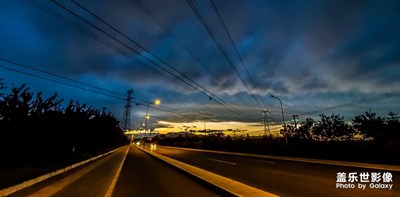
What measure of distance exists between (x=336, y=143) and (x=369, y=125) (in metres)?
57.6

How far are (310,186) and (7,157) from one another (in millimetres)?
18667

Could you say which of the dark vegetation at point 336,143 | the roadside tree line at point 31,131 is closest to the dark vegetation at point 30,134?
the roadside tree line at point 31,131

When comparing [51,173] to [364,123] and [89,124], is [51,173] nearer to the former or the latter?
[89,124]

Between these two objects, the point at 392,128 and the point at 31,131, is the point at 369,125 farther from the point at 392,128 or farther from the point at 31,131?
the point at 31,131

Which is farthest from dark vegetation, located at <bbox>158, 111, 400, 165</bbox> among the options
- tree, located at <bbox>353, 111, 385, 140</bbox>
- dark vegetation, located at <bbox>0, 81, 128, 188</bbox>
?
dark vegetation, located at <bbox>0, 81, 128, 188</bbox>

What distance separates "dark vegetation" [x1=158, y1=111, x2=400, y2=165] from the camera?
72.1ft

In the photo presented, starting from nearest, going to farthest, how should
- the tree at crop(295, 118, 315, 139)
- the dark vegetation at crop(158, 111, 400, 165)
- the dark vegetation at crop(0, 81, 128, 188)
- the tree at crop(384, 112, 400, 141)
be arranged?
the dark vegetation at crop(0, 81, 128, 188) → the dark vegetation at crop(158, 111, 400, 165) → the tree at crop(384, 112, 400, 141) → the tree at crop(295, 118, 315, 139)

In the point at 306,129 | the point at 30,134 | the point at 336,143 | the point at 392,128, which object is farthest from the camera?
the point at 306,129

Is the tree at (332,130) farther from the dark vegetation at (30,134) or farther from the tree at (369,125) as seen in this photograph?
the dark vegetation at (30,134)

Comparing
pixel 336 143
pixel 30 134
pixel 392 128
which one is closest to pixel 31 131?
pixel 30 134

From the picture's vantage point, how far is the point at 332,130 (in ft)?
281

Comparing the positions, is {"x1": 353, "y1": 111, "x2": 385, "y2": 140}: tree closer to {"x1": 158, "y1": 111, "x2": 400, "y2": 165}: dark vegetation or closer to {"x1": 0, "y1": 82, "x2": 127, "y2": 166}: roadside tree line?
{"x1": 158, "y1": 111, "x2": 400, "y2": 165}: dark vegetation

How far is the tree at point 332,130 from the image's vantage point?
81.7m

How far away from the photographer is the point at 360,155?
72.7 ft
